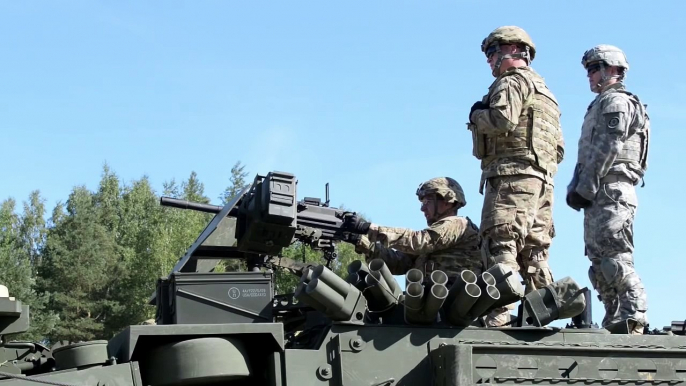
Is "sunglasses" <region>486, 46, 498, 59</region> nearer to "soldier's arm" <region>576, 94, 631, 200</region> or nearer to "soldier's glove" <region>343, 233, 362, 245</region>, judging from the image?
"soldier's arm" <region>576, 94, 631, 200</region>

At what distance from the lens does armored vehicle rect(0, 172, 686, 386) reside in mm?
7570

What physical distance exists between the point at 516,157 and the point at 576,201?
79 cm

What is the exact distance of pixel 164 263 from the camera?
41938mm

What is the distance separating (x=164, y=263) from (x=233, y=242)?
1272 inches

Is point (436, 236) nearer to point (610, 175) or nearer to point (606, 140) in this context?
point (610, 175)

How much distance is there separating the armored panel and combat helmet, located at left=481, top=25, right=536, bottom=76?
3909 mm

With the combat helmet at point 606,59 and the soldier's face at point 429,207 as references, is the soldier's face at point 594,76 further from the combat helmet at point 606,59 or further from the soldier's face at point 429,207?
the soldier's face at point 429,207

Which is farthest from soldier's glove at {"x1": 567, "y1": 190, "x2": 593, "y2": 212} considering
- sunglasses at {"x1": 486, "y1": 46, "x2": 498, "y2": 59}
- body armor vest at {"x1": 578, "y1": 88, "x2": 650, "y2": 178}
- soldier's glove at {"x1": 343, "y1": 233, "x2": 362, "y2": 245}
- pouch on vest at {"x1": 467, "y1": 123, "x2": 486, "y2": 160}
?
soldier's glove at {"x1": 343, "y1": 233, "x2": 362, "y2": 245}

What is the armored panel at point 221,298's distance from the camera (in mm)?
8227

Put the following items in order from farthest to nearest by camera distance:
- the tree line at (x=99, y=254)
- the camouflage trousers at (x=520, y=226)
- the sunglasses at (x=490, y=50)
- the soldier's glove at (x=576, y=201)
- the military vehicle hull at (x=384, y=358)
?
the tree line at (x=99, y=254) < the sunglasses at (x=490, y=50) < the soldier's glove at (x=576, y=201) < the camouflage trousers at (x=520, y=226) < the military vehicle hull at (x=384, y=358)

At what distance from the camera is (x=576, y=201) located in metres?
11.0

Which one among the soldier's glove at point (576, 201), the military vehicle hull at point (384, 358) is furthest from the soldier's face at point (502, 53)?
the military vehicle hull at point (384, 358)

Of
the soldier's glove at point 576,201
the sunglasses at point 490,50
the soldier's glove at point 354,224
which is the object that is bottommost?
the soldier's glove at point 354,224

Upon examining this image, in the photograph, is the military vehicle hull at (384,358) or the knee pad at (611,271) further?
the knee pad at (611,271)
